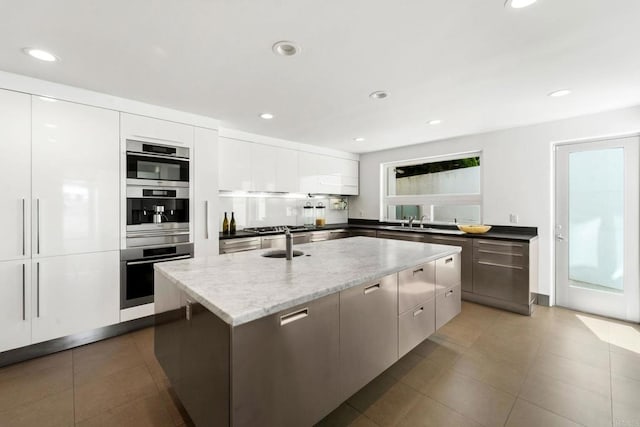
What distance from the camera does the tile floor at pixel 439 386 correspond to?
1.67 metres

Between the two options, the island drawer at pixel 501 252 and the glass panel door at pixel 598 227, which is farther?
the island drawer at pixel 501 252

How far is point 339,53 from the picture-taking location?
196 cm

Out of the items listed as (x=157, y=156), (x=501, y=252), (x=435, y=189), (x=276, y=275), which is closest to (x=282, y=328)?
(x=276, y=275)

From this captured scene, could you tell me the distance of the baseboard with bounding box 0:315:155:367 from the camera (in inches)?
89.1

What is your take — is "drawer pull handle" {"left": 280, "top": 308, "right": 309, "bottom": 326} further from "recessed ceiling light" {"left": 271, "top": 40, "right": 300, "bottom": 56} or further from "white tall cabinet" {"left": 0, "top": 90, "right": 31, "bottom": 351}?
"white tall cabinet" {"left": 0, "top": 90, "right": 31, "bottom": 351}

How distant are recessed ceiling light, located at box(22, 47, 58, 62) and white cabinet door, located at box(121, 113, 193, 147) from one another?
0.72 metres

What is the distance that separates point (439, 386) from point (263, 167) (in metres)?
3.45

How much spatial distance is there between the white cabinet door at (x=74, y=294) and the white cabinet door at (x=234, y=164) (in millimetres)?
1601

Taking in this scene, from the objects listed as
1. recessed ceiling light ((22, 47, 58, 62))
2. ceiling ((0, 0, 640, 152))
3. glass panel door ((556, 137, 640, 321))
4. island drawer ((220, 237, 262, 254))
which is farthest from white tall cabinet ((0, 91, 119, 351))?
glass panel door ((556, 137, 640, 321))

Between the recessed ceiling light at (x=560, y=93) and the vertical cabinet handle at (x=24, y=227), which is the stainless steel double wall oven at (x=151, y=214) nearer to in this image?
the vertical cabinet handle at (x=24, y=227)

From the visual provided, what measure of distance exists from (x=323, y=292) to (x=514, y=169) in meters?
3.74

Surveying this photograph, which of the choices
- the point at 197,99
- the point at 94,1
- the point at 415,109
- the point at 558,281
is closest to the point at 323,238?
the point at 415,109

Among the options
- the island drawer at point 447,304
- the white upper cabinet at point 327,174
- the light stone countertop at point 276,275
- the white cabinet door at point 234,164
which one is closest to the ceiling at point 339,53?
the white cabinet door at point 234,164

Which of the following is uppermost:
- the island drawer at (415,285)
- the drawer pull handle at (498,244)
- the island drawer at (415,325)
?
the drawer pull handle at (498,244)
